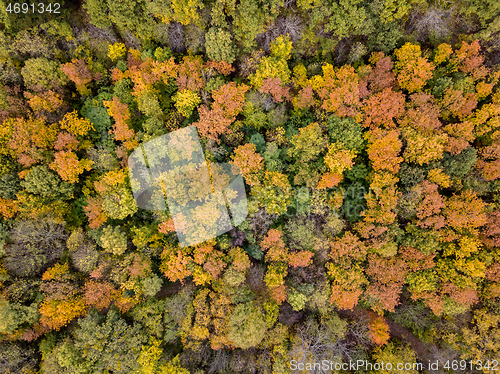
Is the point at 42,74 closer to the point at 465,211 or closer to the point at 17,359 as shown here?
the point at 17,359

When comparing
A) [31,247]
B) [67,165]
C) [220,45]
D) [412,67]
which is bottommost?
[31,247]

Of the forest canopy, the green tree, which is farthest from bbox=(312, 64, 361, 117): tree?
the green tree

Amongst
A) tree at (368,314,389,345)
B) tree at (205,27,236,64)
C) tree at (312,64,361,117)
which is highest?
tree at (205,27,236,64)

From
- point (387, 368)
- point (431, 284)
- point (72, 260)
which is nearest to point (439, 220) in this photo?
point (431, 284)

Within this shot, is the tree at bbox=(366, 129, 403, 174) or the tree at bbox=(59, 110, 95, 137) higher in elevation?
the tree at bbox=(59, 110, 95, 137)

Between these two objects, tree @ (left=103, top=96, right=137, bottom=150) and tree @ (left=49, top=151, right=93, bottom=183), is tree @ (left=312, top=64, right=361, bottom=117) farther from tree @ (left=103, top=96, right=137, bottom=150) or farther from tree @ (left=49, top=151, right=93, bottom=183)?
tree @ (left=49, top=151, right=93, bottom=183)

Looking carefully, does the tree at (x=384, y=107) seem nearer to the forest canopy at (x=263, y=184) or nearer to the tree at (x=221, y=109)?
the forest canopy at (x=263, y=184)

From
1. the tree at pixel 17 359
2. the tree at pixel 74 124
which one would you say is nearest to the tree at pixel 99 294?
the tree at pixel 17 359

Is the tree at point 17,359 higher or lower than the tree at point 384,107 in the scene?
lower

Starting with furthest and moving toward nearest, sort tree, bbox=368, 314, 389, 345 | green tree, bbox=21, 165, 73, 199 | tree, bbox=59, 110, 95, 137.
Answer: tree, bbox=59, 110, 95, 137
tree, bbox=368, 314, 389, 345
green tree, bbox=21, 165, 73, 199

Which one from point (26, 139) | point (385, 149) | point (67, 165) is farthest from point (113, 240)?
point (385, 149)

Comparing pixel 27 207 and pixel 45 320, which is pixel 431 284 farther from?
pixel 27 207
